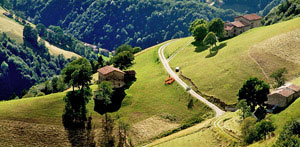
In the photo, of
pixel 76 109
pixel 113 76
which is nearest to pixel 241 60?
pixel 113 76

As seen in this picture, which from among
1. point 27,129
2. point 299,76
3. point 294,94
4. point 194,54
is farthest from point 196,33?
point 27,129

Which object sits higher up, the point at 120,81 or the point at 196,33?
the point at 196,33

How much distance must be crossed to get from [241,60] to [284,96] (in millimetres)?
41011

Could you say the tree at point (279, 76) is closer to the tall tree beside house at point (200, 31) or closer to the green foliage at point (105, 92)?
the green foliage at point (105, 92)

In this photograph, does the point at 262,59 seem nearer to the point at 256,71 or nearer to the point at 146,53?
the point at 256,71

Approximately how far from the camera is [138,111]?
120m

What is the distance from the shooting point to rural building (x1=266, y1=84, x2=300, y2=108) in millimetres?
95938

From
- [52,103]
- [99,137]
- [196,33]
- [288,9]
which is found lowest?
[99,137]

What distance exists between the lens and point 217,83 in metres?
126

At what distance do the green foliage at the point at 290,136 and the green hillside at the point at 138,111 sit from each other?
127 ft

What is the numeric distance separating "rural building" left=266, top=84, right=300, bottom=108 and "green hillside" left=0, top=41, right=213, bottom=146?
2227 centimetres

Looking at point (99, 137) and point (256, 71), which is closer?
point (99, 137)

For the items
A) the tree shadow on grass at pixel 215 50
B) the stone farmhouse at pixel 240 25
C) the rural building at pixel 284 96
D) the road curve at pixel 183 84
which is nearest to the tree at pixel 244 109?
the rural building at pixel 284 96

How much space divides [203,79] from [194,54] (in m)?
32.4
